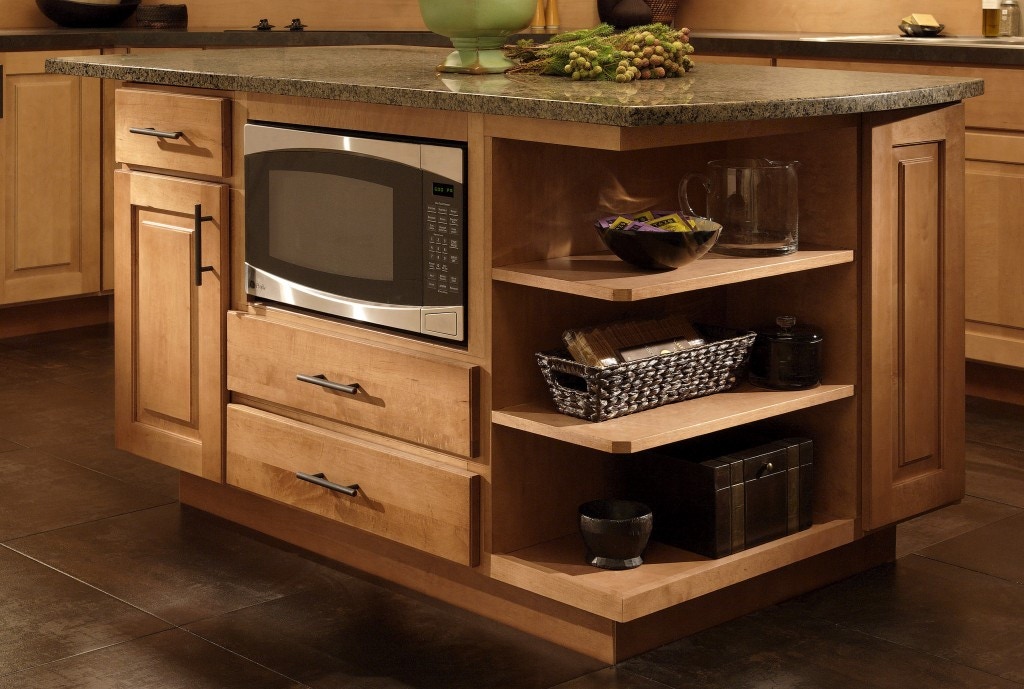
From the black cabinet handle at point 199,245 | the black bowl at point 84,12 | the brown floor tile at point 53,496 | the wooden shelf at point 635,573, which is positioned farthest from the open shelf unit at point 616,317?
the black bowl at point 84,12

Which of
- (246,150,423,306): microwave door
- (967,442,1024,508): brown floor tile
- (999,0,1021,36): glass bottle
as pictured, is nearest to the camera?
(246,150,423,306): microwave door

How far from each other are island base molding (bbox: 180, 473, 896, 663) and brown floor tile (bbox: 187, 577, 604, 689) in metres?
0.03

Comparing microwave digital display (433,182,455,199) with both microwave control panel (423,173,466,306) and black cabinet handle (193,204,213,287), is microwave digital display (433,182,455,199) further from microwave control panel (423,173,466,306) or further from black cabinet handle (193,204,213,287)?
black cabinet handle (193,204,213,287)

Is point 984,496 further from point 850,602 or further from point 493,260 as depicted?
point 493,260

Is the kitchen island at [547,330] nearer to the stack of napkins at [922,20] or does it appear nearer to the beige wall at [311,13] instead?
the stack of napkins at [922,20]

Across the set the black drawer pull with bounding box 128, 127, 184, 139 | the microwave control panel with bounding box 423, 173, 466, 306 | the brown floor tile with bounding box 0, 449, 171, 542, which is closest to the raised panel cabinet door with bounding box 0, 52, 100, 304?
the brown floor tile with bounding box 0, 449, 171, 542

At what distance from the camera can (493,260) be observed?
217 centimetres

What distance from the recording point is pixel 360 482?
2.43m

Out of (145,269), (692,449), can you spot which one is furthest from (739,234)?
(145,269)

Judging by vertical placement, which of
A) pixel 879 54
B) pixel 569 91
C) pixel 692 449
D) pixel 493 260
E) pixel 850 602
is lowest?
pixel 850 602

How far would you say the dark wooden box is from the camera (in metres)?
2.27

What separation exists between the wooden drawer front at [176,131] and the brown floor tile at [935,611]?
1.36m

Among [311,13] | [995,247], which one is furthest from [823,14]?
[311,13]

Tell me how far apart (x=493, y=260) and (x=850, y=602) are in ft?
2.94
